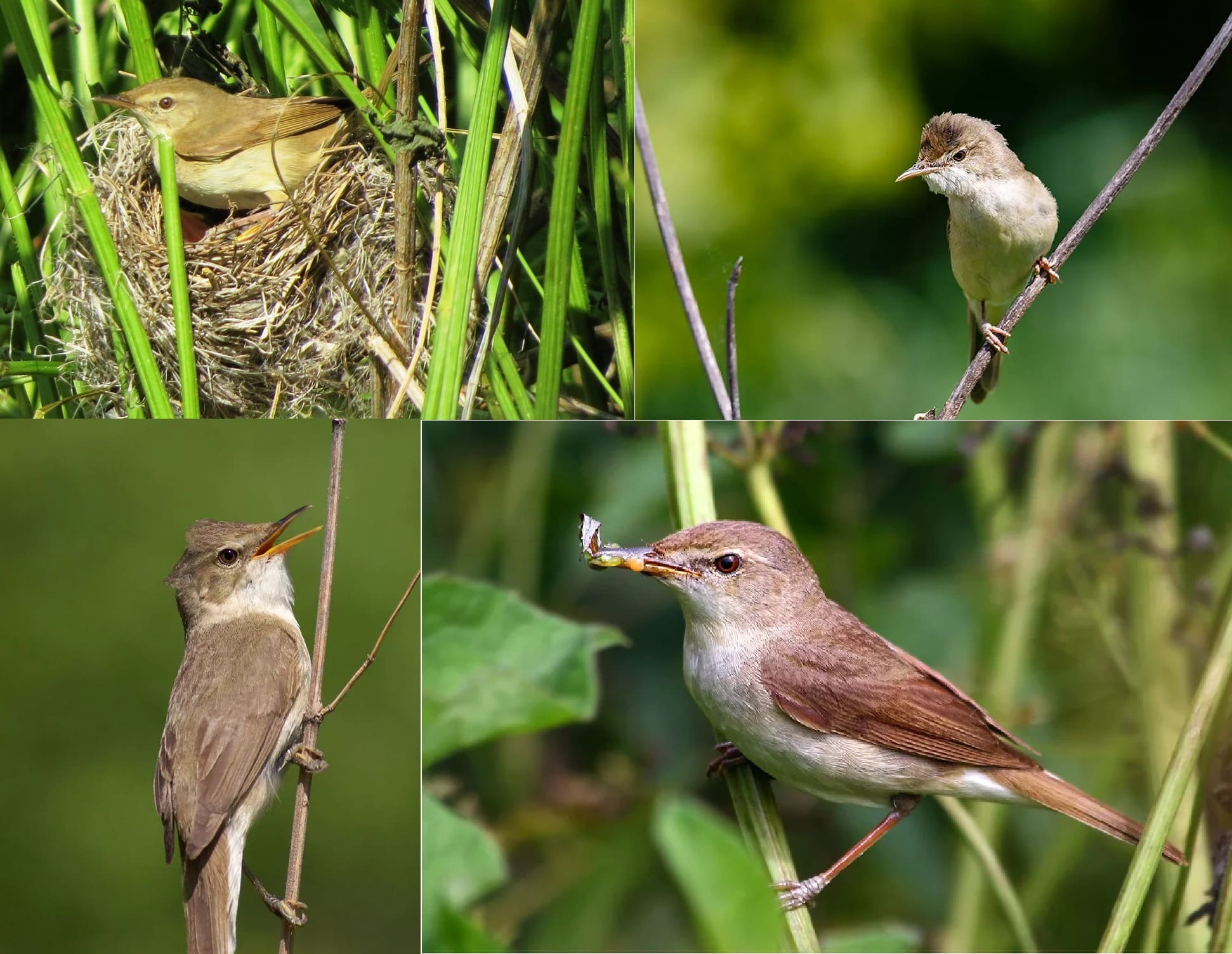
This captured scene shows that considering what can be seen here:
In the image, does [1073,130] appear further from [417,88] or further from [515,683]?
[515,683]

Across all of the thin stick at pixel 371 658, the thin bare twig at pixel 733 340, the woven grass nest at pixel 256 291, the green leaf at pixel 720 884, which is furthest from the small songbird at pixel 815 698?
the woven grass nest at pixel 256 291

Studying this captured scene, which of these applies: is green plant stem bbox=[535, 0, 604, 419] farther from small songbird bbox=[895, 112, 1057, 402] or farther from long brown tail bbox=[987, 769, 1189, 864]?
long brown tail bbox=[987, 769, 1189, 864]

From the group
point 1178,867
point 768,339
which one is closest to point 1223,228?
point 768,339

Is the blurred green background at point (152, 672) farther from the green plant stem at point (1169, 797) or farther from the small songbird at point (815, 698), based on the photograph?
the green plant stem at point (1169, 797)

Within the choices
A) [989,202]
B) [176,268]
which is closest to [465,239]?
[176,268]

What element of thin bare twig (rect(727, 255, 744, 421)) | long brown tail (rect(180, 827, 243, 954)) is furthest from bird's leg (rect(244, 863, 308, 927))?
thin bare twig (rect(727, 255, 744, 421))

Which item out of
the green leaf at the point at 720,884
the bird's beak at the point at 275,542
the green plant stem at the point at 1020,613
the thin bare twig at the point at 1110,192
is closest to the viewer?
the green leaf at the point at 720,884

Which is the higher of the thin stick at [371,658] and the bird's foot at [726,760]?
the thin stick at [371,658]

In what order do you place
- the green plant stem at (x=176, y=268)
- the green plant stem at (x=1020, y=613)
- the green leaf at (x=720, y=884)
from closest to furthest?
the green leaf at (x=720, y=884) < the green plant stem at (x=176, y=268) < the green plant stem at (x=1020, y=613)
